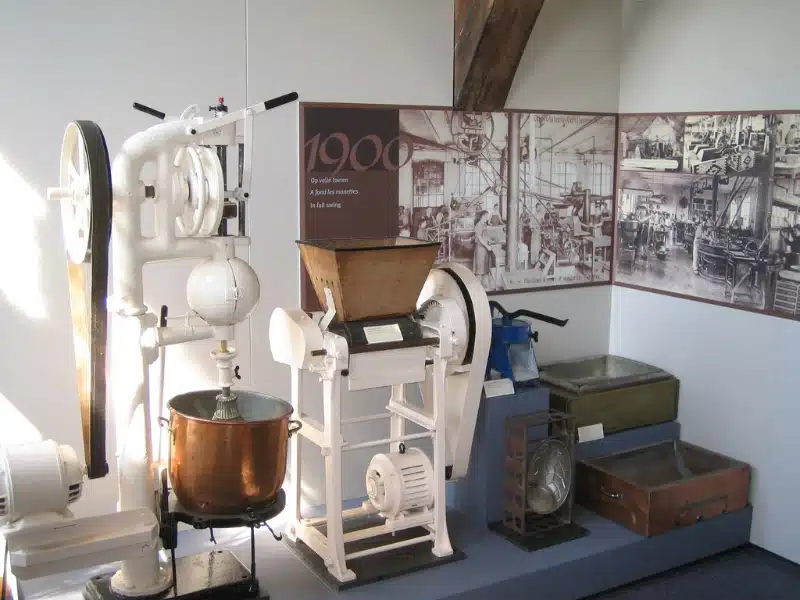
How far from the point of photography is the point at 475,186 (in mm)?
4578

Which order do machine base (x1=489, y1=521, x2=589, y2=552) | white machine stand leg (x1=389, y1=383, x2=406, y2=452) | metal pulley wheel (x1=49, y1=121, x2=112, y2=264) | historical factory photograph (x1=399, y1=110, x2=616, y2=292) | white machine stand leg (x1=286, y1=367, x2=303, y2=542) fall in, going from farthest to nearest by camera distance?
historical factory photograph (x1=399, y1=110, x2=616, y2=292) < white machine stand leg (x1=389, y1=383, x2=406, y2=452) < machine base (x1=489, y1=521, x2=589, y2=552) < white machine stand leg (x1=286, y1=367, x2=303, y2=542) < metal pulley wheel (x1=49, y1=121, x2=112, y2=264)

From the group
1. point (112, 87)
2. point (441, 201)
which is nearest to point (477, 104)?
point (441, 201)

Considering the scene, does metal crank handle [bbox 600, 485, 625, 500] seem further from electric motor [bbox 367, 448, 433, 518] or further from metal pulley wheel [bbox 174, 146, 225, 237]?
metal pulley wheel [bbox 174, 146, 225, 237]

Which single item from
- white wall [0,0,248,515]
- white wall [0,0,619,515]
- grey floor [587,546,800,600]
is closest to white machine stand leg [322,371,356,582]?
white wall [0,0,619,515]

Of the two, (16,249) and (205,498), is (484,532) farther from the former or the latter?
(16,249)

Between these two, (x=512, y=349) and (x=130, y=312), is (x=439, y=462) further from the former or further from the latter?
(x=130, y=312)

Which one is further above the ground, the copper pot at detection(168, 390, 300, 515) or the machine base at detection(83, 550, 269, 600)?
the copper pot at detection(168, 390, 300, 515)

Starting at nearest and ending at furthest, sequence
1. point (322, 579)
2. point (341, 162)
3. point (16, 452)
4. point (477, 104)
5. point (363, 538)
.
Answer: point (16, 452) < point (322, 579) < point (363, 538) < point (341, 162) < point (477, 104)

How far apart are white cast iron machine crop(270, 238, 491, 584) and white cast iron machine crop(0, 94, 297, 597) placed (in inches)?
16.8

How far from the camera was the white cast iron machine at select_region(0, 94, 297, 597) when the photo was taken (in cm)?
291

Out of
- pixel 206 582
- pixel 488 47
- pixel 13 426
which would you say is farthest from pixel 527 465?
pixel 13 426

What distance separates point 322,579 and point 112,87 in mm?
2186

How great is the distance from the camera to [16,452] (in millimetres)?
2932

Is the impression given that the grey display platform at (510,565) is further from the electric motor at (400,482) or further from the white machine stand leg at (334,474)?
the electric motor at (400,482)
